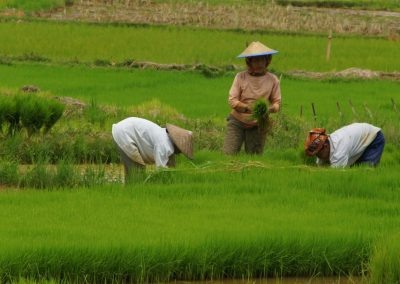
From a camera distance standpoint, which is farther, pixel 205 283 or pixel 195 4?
pixel 195 4

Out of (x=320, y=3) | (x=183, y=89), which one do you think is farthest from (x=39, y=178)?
(x=320, y=3)

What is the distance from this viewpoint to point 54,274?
6.36 meters

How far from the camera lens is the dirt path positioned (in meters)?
27.9

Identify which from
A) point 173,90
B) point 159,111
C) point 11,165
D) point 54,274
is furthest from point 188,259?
point 173,90

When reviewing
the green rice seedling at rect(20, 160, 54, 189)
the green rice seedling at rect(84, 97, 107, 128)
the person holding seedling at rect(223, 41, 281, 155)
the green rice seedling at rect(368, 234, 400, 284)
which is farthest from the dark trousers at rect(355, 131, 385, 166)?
the green rice seedling at rect(84, 97, 107, 128)

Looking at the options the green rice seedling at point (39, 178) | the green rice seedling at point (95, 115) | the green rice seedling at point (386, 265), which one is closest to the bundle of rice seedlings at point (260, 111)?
the green rice seedling at point (39, 178)

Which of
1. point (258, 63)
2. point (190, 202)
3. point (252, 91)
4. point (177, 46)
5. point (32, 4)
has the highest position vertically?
point (258, 63)

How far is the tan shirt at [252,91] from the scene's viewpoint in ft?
32.6

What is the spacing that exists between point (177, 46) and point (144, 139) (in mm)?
14219

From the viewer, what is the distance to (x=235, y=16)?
29.9 m

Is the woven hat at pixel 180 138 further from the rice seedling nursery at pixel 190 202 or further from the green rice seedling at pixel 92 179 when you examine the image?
the green rice seedling at pixel 92 179

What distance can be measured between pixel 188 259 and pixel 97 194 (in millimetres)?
1777

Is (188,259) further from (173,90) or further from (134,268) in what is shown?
(173,90)

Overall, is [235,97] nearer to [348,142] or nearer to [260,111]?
[260,111]
